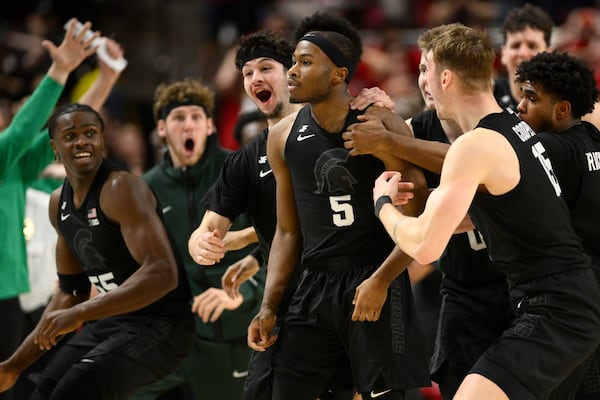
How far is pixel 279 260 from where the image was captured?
5.48 meters

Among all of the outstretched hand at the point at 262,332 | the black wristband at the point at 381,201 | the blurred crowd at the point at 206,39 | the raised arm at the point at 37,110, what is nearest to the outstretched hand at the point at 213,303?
the outstretched hand at the point at 262,332

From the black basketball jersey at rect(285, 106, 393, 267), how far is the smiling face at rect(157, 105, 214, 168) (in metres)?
2.60

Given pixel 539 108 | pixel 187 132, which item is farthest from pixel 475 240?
pixel 187 132

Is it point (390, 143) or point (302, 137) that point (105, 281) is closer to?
point (302, 137)

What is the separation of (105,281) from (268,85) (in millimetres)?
1466

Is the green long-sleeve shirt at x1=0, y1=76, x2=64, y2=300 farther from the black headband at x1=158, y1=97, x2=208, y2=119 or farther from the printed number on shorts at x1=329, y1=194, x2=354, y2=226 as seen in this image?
the printed number on shorts at x1=329, y1=194, x2=354, y2=226

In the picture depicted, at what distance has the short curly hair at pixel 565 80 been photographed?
5395 millimetres

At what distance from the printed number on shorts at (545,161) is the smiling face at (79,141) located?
2.60 meters

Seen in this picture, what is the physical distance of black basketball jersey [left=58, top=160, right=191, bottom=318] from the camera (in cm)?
605

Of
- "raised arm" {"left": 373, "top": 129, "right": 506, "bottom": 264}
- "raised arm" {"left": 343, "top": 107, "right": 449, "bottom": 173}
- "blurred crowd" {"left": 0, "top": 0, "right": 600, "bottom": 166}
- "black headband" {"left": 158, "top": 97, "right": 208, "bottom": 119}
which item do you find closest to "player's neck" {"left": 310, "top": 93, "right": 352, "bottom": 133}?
"raised arm" {"left": 343, "top": 107, "right": 449, "bottom": 173}

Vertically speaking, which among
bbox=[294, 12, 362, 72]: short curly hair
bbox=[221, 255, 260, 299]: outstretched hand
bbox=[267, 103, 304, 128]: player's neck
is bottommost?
bbox=[221, 255, 260, 299]: outstretched hand

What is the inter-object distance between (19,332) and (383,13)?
773cm

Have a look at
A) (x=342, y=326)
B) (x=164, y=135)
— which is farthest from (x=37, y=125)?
(x=342, y=326)

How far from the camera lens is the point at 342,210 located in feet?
17.1
